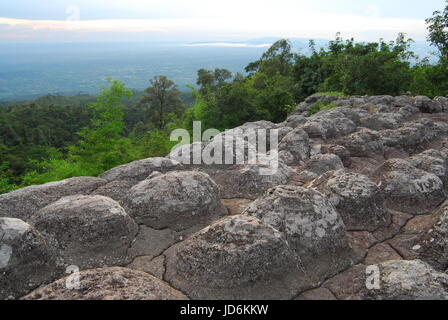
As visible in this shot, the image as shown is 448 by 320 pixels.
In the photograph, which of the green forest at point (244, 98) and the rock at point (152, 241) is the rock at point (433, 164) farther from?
the green forest at point (244, 98)

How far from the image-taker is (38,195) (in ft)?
14.0

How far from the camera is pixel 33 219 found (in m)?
3.31

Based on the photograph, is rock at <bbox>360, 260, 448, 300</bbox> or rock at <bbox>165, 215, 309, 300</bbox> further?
rock at <bbox>165, 215, 309, 300</bbox>

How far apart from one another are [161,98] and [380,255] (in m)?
52.7

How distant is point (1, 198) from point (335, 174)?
391cm

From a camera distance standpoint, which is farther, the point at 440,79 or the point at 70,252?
the point at 440,79

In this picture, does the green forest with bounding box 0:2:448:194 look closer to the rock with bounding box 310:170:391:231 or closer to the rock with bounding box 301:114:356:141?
the rock with bounding box 301:114:356:141

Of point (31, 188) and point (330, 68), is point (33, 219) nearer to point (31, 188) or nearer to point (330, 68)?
point (31, 188)

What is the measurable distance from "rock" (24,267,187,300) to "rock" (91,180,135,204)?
1.73 m

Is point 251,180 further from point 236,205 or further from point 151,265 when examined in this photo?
point 151,265

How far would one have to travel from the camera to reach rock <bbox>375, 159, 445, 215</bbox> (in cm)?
427

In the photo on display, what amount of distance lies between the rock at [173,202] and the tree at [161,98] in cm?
4912

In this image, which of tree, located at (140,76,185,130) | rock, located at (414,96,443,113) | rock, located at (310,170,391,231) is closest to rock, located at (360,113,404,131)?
rock, located at (414,96,443,113)
